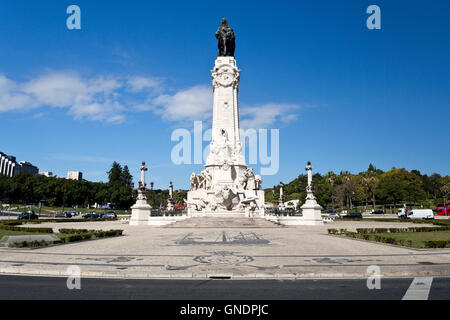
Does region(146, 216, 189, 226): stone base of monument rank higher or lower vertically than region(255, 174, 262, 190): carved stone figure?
lower

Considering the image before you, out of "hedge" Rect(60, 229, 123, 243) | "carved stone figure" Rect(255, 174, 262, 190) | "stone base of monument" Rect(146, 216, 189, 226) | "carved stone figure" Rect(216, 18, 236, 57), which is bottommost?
"stone base of monument" Rect(146, 216, 189, 226)

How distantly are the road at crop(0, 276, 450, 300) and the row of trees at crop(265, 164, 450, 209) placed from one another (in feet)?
238

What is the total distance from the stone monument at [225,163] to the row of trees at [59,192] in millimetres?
55898

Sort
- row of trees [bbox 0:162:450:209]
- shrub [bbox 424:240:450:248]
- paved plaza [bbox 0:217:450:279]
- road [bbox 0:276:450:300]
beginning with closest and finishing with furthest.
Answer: road [bbox 0:276:450:300]
paved plaza [bbox 0:217:450:279]
shrub [bbox 424:240:450:248]
row of trees [bbox 0:162:450:209]

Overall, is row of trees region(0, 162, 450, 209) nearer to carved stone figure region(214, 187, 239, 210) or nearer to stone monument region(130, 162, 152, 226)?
carved stone figure region(214, 187, 239, 210)

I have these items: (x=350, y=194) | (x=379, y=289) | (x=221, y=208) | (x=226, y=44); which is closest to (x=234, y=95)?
(x=226, y=44)

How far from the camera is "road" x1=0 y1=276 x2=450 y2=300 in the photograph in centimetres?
776

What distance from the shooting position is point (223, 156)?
4909 cm

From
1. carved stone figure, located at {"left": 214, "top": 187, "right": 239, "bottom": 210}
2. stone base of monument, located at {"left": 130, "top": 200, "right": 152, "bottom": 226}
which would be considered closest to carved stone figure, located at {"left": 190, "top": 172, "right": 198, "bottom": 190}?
carved stone figure, located at {"left": 214, "top": 187, "right": 239, "bottom": 210}

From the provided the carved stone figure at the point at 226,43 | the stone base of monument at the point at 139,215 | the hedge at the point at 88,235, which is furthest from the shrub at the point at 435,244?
the carved stone figure at the point at 226,43

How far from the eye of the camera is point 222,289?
8.48 meters

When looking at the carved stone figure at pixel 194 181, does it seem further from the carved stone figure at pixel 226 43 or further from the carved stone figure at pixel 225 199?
the carved stone figure at pixel 226 43
